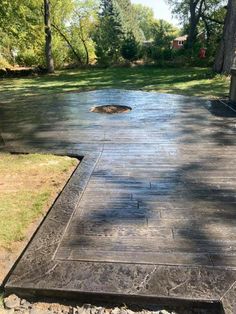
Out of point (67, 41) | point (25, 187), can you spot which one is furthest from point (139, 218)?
point (67, 41)

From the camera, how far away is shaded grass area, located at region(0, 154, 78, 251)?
3.29 meters

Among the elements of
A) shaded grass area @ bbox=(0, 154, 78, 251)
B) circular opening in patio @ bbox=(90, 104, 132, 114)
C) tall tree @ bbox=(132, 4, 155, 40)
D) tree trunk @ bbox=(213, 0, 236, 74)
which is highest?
tall tree @ bbox=(132, 4, 155, 40)

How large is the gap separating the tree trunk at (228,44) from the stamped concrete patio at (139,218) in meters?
9.46

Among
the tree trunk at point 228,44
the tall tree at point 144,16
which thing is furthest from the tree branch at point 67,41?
the tall tree at point 144,16

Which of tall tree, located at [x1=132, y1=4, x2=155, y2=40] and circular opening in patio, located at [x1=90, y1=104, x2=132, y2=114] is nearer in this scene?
circular opening in patio, located at [x1=90, y1=104, x2=132, y2=114]

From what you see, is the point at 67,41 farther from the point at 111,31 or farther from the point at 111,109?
the point at 111,109

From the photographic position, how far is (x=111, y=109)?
9.09 m

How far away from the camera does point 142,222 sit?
3242mm

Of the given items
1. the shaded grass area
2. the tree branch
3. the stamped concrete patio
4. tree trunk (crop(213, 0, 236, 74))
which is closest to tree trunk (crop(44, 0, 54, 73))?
the tree branch

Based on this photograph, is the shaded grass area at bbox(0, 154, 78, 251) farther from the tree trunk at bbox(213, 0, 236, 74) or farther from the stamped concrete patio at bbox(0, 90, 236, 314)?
the tree trunk at bbox(213, 0, 236, 74)

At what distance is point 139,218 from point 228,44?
46.3 ft

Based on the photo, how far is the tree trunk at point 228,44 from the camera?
14852 millimetres

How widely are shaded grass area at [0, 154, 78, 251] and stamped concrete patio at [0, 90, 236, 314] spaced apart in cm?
21

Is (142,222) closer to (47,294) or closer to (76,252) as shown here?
(76,252)
